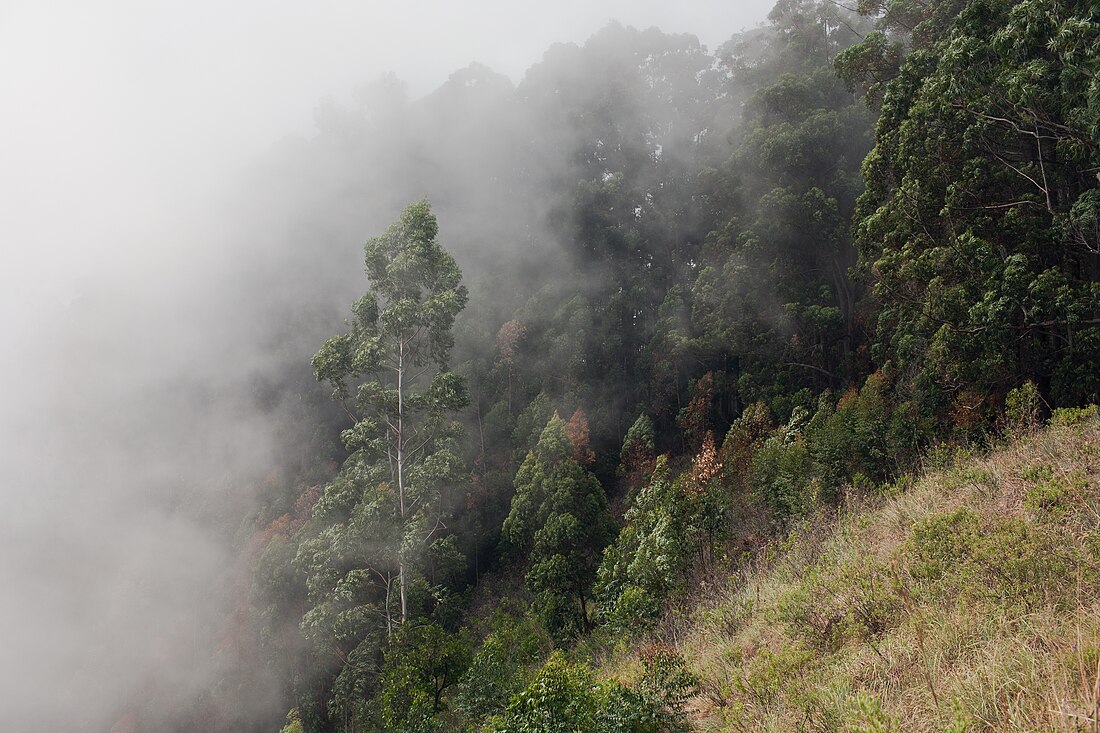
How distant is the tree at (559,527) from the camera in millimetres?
15734

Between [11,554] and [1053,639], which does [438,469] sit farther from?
[11,554]

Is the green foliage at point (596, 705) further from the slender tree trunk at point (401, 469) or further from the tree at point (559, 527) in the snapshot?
the tree at point (559, 527)

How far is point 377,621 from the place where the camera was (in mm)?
11828

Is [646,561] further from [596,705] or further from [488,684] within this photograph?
[596,705]

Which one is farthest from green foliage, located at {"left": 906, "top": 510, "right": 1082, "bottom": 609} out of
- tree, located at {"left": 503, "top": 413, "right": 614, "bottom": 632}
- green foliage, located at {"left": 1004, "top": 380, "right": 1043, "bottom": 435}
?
tree, located at {"left": 503, "top": 413, "right": 614, "bottom": 632}

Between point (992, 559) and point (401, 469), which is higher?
point (401, 469)

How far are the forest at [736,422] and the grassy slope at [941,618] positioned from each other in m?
0.03

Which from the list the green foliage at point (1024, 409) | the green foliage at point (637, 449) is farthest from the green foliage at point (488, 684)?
the green foliage at point (637, 449)

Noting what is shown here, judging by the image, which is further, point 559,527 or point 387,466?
point 559,527

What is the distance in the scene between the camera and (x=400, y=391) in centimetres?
1309

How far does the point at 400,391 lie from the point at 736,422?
1178 cm

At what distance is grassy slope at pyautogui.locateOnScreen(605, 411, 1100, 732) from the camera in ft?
8.40

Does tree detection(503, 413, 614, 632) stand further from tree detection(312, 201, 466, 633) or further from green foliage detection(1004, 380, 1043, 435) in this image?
green foliage detection(1004, 380, 1043, 435)

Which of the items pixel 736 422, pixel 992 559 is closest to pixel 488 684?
pixel 992 559
